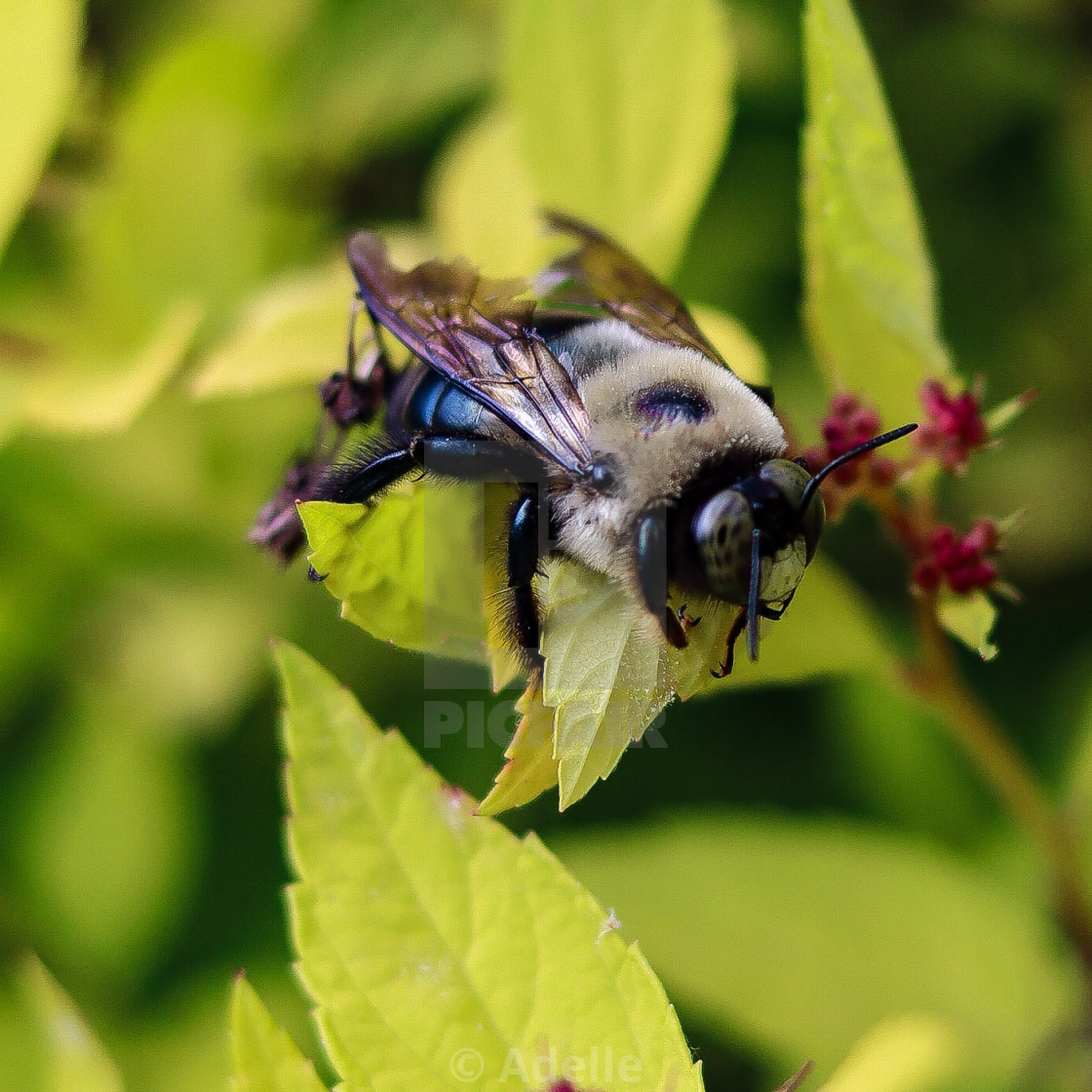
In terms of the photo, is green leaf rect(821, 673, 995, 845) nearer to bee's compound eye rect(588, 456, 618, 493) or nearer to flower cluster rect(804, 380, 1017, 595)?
flower cluster rect(804, 380, 1017, 595)

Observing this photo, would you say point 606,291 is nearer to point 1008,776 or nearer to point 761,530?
point 761,530

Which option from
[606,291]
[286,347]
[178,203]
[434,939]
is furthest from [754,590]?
[178,203]

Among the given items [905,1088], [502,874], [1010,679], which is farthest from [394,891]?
[1010,679]

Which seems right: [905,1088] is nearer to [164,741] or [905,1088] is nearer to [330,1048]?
[330,1048]

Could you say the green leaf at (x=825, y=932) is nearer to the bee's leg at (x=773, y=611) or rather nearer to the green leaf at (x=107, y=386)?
the bee's leg at (x=773, y=611)

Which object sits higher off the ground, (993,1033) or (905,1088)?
(905,1088)

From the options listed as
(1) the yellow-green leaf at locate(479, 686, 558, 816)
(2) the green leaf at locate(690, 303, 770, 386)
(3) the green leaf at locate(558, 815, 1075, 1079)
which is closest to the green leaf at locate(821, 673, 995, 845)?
(3) the green leaf at locate(558, 815, 1075, 1079)
